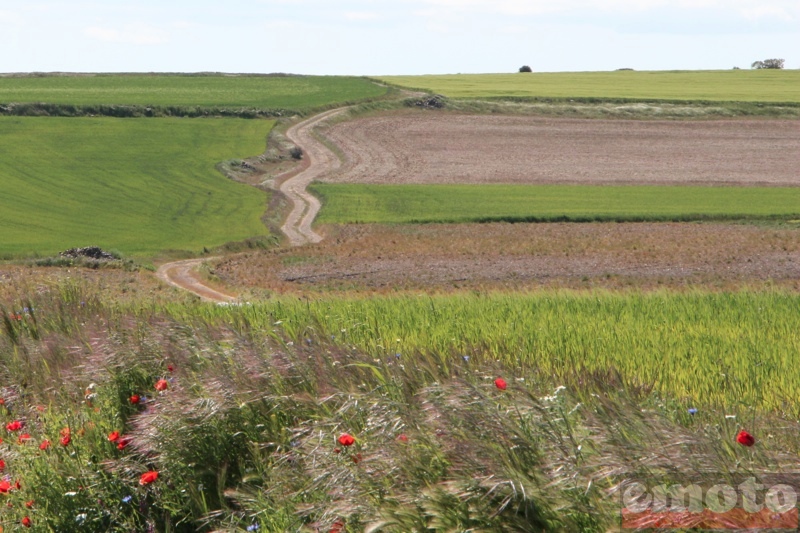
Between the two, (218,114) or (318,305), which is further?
(218,114)

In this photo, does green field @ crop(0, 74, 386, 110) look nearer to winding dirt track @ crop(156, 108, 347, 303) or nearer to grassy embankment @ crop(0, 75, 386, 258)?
grassy embankment @ crop(0, 75, 386, 258)

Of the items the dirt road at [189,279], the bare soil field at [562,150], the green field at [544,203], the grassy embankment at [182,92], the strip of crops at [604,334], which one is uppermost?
the grassy embankment at [182,92]

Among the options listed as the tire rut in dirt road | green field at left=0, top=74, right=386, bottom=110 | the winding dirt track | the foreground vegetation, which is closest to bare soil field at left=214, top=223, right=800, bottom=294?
the winding dirt track

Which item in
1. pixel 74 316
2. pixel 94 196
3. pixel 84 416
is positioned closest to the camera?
pixel 84 416

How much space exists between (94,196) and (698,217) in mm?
26848

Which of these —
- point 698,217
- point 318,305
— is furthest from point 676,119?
point 318,305

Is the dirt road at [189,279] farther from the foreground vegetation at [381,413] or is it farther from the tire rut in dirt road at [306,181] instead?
the foreground vegetation at [381,413]

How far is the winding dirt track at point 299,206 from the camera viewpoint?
24.8m

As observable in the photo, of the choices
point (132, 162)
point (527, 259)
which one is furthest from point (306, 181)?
point (527, 259)

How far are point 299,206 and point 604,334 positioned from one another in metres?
32.9

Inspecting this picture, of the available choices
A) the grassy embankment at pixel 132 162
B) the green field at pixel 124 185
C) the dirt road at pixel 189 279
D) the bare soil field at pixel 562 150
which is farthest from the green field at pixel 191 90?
the dirt road at pixel 189 279

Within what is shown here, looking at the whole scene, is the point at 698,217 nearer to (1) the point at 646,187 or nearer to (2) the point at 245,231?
(1) the point at 646,187

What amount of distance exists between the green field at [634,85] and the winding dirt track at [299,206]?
57.3ft

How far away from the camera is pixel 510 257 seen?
2720 cm
